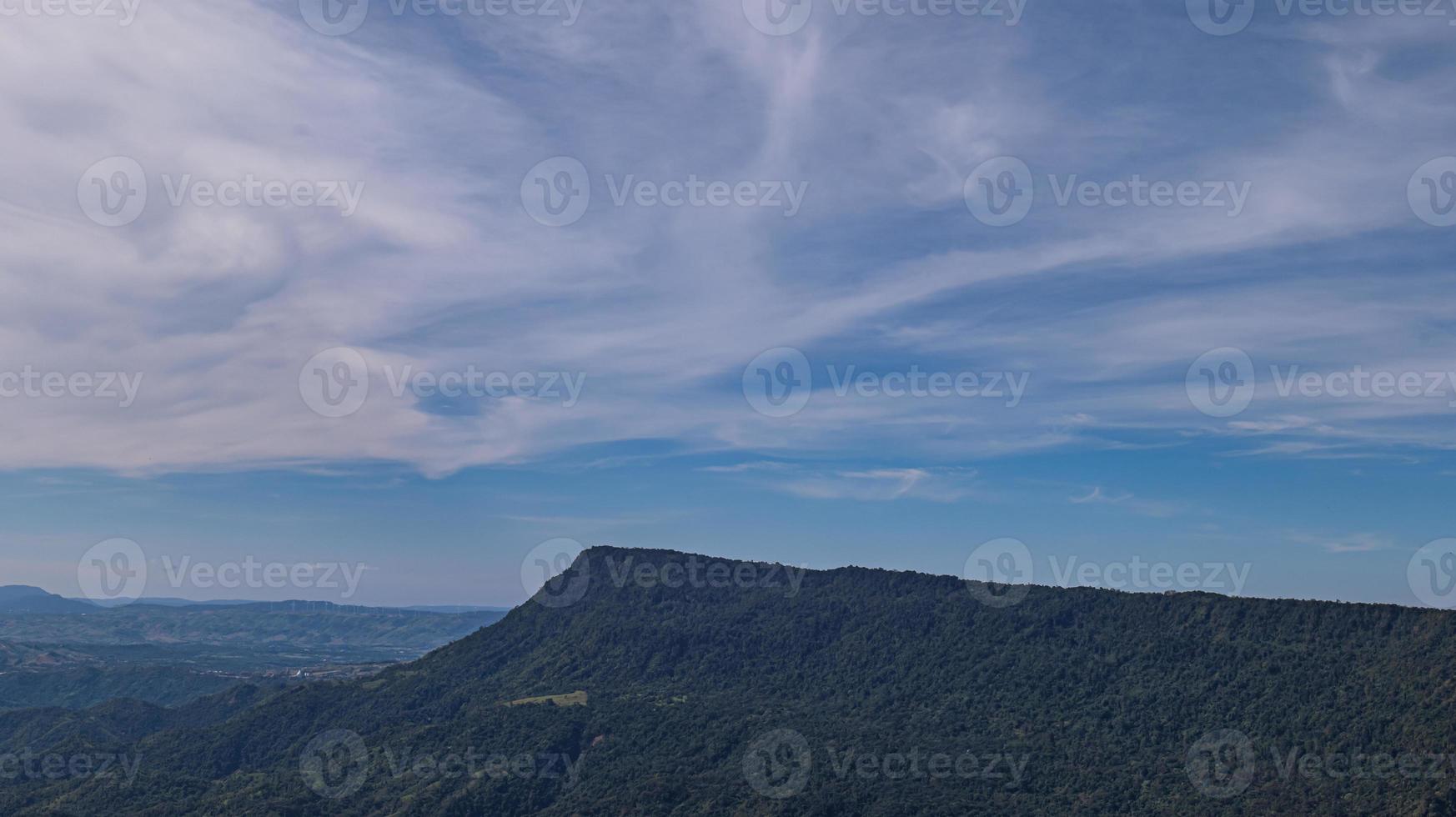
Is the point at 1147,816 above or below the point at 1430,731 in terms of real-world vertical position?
below

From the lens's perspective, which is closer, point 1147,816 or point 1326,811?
point 1326,811

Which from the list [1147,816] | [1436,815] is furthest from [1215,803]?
[1436,815]

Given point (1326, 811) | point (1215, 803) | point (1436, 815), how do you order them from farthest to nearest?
point (1215, 803) < point (1326, 811) < point (1436, 815)

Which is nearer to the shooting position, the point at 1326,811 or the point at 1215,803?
the point at 1326,811

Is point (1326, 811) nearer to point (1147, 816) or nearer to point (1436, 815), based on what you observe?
point (1436, 815)

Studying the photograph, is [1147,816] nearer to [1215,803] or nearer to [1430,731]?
[1215,803]

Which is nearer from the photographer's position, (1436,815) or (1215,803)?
(1436,815)

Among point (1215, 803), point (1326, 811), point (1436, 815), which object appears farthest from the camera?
point (1215, 803)

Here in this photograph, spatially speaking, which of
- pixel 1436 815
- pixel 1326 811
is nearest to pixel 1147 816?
pixel 1326 811
